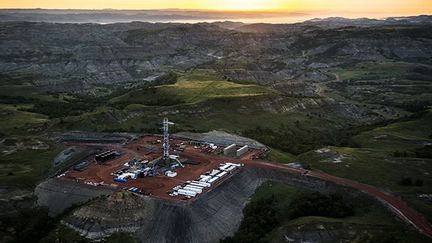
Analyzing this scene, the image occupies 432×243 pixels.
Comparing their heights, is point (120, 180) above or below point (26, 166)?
above

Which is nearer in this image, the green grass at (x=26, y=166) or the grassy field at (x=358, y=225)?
the grassy field at (x=358, y=225)

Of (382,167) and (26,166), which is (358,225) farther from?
(26,166)

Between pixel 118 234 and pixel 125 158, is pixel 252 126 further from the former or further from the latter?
pixel 118 234

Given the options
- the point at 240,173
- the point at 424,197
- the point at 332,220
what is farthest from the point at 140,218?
the point at 424,197

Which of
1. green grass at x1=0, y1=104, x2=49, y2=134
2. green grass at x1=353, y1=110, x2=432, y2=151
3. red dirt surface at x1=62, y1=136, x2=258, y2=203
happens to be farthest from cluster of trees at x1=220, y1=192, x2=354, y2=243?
green grass at x1=0, y1=104, x2=49, y2=134

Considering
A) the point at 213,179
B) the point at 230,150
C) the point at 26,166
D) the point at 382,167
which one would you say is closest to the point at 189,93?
the point at 230,150

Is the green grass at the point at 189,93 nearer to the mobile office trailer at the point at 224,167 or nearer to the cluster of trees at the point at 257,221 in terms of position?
the mobile office trailer at the point at 224,167

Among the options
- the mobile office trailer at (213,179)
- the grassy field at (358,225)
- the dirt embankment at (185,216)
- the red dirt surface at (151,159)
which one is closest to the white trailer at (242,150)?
the red dirt surface at (151,159)
